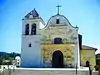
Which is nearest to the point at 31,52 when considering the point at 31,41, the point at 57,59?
the point at 31,41

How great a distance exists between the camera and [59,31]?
20016 millimetres

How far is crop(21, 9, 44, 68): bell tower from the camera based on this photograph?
19984 mm

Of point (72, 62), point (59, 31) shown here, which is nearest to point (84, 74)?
point (72, 62)

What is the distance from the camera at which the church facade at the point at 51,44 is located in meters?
19.5

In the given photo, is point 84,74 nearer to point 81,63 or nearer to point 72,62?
point 72,62

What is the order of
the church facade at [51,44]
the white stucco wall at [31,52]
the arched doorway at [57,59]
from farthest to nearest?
the arched doorway at [57,59] < the white stucco wall at [31,52] < the church facade at [51,44]

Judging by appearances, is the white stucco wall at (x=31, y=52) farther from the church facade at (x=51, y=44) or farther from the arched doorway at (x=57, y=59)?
the arched doorway at (x=57, y=59)

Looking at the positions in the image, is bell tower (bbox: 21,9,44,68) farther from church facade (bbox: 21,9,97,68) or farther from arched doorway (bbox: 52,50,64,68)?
arched doorway (bbox: 52,50,64,68)

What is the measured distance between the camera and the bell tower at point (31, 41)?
20.0 meters

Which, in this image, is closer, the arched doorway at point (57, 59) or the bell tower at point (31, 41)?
the bell tower at point (31, 41)

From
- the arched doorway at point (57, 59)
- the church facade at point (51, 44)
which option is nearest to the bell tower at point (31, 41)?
the church facade at point (51, 44)

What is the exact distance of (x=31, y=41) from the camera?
2041 centimetres

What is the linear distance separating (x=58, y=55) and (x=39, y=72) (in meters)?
6.76

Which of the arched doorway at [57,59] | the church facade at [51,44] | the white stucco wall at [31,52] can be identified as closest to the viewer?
the church facade at [51,44]
